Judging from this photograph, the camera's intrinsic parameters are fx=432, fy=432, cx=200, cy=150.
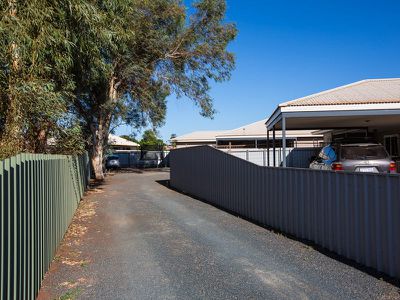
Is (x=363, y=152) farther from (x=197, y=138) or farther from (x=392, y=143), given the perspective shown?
(x=197, y=138)

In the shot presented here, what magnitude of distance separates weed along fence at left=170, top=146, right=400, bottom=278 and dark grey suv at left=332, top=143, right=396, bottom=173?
2.72m

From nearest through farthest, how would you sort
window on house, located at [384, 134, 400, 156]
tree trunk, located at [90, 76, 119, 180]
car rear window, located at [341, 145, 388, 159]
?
car rear window, located at [341, 145, 388, 159] → window on house, located at [384, 134, 400, 156] → tree trunk, located at [90, 76, 119, 180]

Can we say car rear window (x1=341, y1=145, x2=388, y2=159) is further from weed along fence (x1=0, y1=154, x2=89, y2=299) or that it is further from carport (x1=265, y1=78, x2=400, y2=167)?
weed along fence (x1=0, y1=154, x2=89, y2=299)

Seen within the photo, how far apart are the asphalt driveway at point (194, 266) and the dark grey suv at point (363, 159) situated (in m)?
3.40

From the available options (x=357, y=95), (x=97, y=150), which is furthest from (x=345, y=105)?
(x=97, y=150)

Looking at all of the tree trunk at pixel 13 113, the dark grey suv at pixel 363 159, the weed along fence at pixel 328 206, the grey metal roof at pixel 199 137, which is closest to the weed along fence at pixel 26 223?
the tree trunk at pixel 13 113

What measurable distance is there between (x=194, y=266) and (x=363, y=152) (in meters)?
7.38

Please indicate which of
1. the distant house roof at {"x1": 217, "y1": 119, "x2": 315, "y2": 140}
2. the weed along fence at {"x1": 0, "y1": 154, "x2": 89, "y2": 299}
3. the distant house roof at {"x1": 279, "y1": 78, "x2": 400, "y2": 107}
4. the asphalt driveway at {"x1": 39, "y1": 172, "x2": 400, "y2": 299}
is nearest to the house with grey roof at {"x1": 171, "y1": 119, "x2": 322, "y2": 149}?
the distant house roof at {"x1": 217, "y1": 119, "x2": 315, "y2": 140}

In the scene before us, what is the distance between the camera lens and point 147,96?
2662 cm

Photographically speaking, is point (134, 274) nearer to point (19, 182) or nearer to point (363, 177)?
point (19, 182)

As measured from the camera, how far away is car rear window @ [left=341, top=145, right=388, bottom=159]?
38.8 feet

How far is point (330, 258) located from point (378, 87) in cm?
1246

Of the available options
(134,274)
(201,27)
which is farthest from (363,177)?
(201,27)

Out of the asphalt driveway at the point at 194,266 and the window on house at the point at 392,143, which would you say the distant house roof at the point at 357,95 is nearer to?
the window on house at the point at 392,143
